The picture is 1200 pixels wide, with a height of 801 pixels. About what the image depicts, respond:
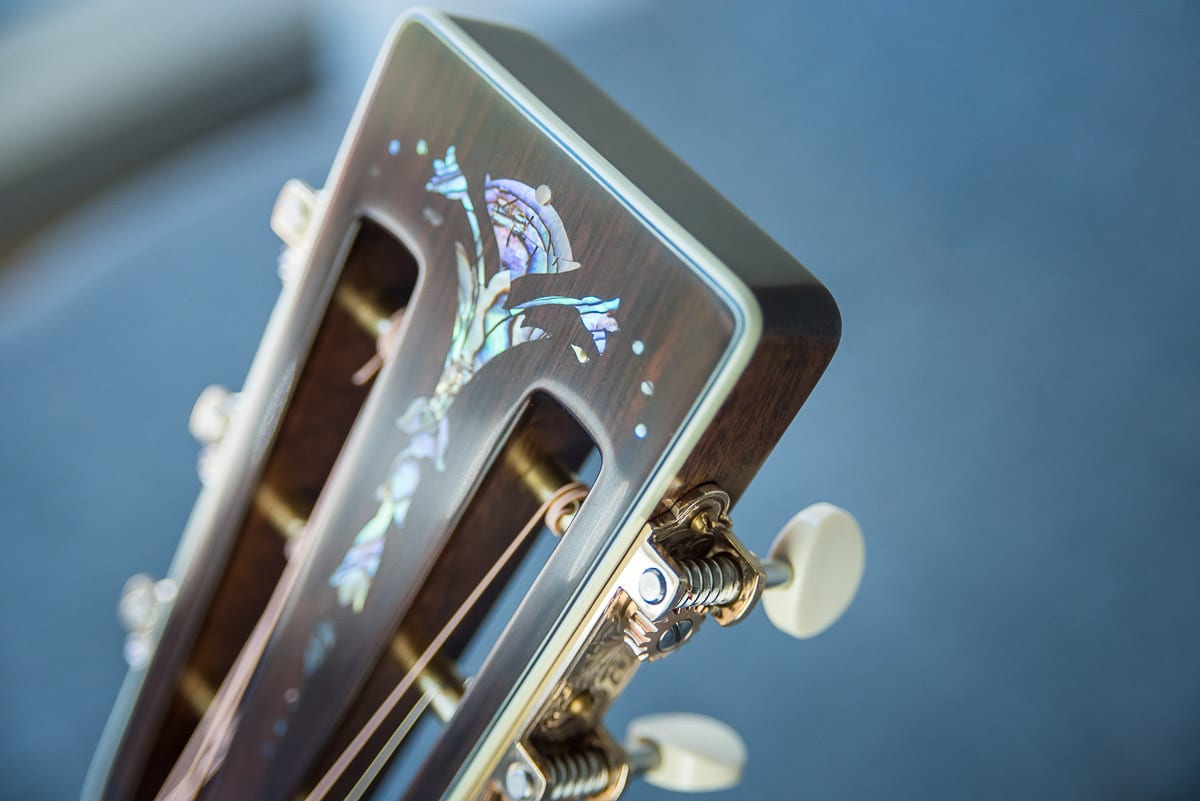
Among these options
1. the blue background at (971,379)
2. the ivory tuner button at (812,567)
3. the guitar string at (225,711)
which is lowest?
the guitar string at (225,711)

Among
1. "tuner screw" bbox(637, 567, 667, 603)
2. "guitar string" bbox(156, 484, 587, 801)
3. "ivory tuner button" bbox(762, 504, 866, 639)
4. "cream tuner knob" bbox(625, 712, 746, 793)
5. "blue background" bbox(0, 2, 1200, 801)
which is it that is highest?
"blue background" bbox(0, 2, 1200, 801)

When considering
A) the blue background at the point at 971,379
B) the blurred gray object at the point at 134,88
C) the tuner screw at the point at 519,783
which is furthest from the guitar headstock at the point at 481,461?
the blurred gray object at the point at 134,88

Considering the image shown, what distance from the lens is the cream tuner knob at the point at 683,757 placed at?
0.68 m

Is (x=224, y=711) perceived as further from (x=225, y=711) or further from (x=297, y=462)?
(x=297, y=462)

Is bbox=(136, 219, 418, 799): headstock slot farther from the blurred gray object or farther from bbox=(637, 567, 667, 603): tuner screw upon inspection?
the blurred gray object

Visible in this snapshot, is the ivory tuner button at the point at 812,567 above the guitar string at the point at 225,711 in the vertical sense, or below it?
above

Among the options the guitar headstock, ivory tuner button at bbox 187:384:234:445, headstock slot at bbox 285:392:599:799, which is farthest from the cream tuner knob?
ivory tuner button at bbox 187:384:234:445

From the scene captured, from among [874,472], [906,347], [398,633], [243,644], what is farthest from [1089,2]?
[243,644]

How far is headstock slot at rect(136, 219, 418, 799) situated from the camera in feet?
2.33

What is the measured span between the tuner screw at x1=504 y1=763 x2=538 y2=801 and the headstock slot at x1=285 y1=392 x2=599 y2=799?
0.29 ft

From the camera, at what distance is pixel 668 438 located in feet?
1.64

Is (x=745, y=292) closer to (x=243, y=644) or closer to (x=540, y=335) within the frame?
(x=540, y=335)

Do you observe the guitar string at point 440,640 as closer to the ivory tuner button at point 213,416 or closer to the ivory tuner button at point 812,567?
the ivory tuner button at point 812,567

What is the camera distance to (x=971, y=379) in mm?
877
